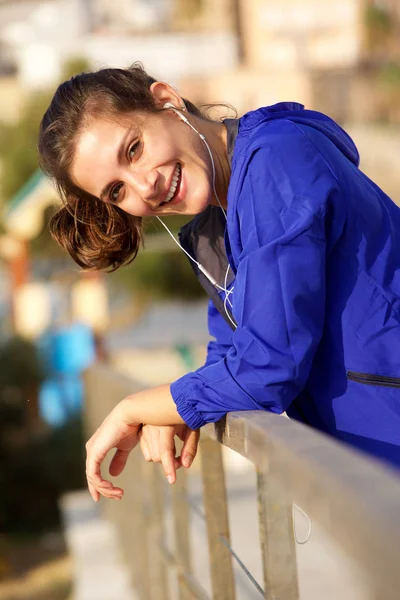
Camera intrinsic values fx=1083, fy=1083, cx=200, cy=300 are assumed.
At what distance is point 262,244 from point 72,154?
0.46m

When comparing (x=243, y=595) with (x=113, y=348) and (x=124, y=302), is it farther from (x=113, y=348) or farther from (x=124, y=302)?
(x=124, y=302)

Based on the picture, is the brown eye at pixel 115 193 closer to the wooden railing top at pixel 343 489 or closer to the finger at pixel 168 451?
the finger at pixel 168 451

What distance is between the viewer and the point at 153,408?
1655mm

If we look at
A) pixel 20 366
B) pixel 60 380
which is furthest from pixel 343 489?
pixel 20 366

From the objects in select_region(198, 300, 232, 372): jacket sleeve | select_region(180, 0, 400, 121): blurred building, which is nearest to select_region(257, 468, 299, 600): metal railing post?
select_region(198, 300, 232, 372): jacket sleeve

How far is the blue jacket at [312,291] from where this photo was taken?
1.37 metres

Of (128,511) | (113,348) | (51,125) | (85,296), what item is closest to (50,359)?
(85,296)

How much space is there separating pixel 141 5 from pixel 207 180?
37665 mm

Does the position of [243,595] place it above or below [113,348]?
above

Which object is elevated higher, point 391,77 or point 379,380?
point 379,380

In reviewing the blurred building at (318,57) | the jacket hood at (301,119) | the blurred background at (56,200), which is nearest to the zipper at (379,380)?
the jacket hood at (301,119)

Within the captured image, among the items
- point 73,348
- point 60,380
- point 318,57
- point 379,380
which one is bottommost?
point 318,57

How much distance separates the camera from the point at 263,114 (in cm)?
155

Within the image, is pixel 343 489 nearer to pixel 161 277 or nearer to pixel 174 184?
pixel 174 184
